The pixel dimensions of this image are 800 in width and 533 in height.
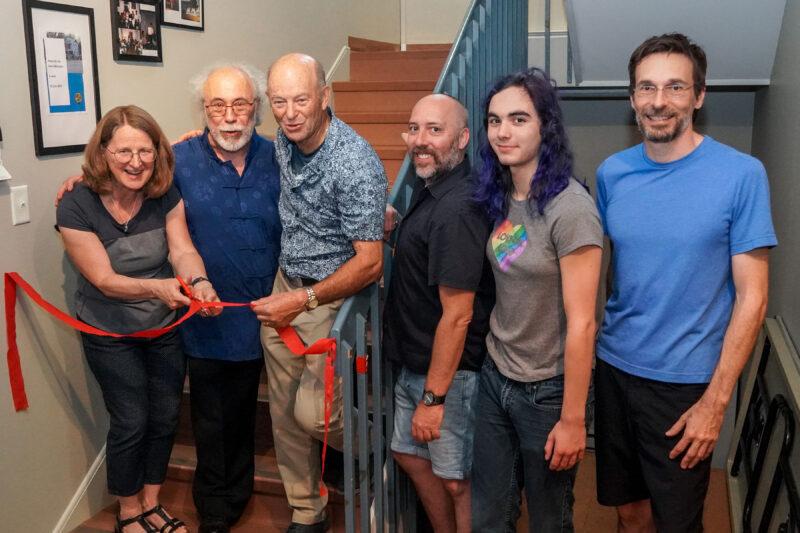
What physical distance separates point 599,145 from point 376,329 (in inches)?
126

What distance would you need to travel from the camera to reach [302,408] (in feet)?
7.88

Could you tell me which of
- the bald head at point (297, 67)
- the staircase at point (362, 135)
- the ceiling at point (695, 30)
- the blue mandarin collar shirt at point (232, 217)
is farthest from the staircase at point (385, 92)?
the bald head at point (297, 67)

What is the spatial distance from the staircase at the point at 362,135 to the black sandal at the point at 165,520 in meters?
0.09

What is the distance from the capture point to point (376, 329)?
224 centimetres

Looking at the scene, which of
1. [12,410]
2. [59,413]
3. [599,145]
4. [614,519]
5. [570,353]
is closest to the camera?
[570,353]

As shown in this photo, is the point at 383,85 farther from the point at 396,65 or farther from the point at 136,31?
the point at 136,31

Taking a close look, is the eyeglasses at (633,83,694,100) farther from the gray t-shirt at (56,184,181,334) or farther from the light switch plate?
the light switch plate

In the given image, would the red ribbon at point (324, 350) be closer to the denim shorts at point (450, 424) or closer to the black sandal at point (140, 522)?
the denim shorts at point (450, 424)

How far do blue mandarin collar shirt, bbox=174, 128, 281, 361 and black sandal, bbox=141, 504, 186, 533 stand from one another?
2.47ft

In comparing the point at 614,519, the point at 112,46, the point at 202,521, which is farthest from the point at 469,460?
the point at 112,46

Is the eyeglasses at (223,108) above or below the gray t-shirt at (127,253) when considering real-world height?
above

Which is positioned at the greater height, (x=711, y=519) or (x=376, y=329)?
(x=376, y=329)

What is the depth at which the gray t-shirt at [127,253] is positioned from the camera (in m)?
2.41

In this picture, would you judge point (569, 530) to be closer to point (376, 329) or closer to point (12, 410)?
point (376, 329)
